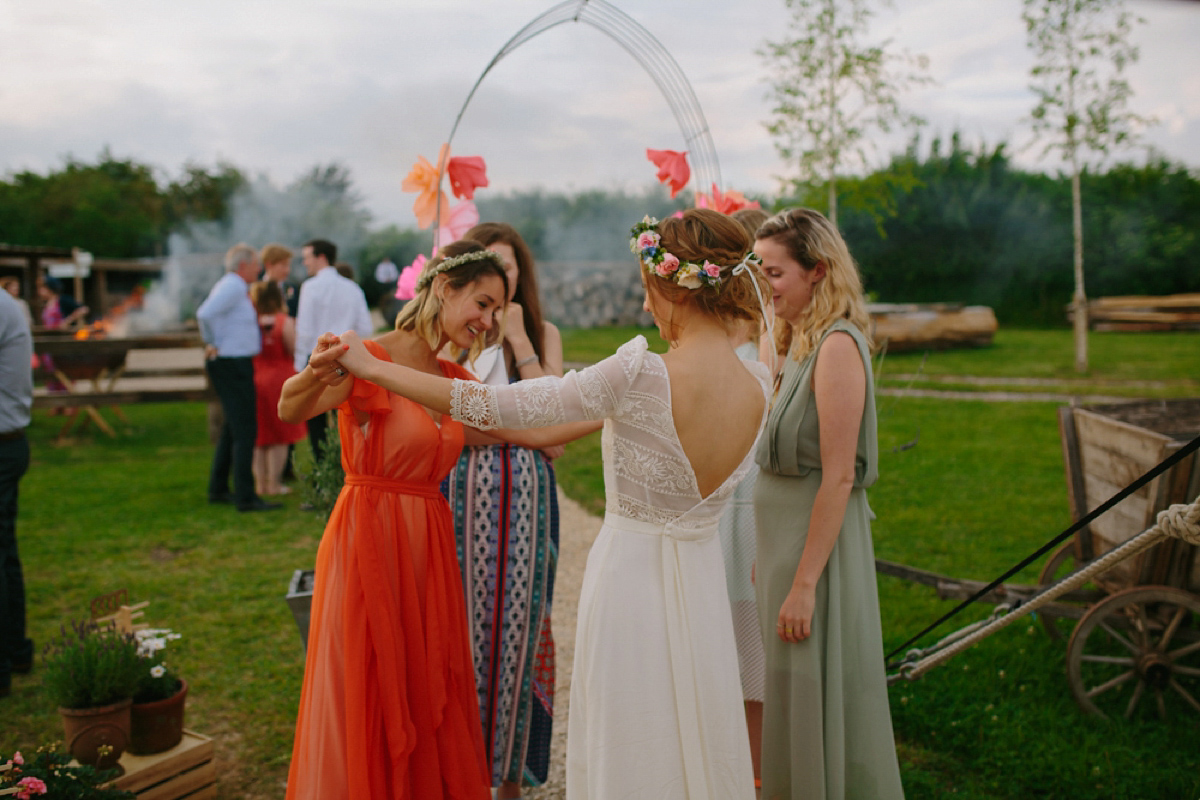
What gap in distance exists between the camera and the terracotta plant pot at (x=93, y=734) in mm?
2889

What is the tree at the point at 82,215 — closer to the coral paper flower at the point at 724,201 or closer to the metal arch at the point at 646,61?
the metal arch at the point at 646,61

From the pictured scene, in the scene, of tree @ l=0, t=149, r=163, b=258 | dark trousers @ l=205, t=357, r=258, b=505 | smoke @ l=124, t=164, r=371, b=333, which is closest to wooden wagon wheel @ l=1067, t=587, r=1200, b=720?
dark trousers @ l=205, t=357, r=258, b=505

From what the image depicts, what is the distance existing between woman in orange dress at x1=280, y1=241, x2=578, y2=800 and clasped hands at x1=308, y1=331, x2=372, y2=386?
0.01 m

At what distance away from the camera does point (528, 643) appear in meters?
3.06

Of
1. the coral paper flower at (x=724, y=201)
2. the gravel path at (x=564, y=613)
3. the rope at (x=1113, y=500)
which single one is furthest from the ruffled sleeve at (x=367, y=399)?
the coral paper flower at (x=724, y=201)

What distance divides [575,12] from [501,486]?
2368 millimetres

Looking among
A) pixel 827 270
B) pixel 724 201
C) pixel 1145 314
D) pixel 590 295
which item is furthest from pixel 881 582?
pixel 1145 314

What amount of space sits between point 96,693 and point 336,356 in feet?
5.91

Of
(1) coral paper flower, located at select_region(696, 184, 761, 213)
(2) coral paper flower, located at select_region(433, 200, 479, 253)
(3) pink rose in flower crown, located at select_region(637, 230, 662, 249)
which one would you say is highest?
(1) coral paper flower, located at select_region(696, 184, 761, 213)

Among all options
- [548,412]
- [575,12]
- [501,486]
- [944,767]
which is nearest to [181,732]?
[501,486]

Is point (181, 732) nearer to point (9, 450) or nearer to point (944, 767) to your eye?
point (9, 450)

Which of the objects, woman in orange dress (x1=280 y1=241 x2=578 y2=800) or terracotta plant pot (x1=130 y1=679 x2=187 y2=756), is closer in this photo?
woman in orange dress (x1=280 y1=241 x2=578 y2=800)

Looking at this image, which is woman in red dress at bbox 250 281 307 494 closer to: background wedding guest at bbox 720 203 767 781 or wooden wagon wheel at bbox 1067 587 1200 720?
background wedding guest at bbox 720 203 767 781

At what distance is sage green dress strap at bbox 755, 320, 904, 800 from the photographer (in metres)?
2.48
